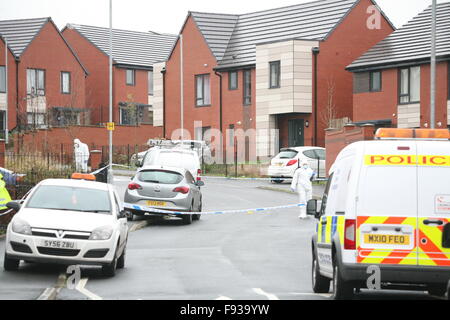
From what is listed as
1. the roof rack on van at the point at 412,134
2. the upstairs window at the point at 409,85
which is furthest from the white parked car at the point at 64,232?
the upstairs window at the point at 409,85

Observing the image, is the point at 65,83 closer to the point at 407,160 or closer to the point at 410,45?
the point at 410,45

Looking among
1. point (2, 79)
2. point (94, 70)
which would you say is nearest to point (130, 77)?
point (94, 70)

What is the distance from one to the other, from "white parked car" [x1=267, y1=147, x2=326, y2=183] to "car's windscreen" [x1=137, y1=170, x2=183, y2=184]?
15.0m

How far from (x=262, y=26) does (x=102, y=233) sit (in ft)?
142

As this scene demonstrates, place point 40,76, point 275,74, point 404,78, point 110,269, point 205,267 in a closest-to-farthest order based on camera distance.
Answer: point 110,269 → point 205,267 → point 404,78 → point 275,74 → point 40,76

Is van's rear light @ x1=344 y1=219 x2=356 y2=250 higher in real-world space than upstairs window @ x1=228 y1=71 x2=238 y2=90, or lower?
lower

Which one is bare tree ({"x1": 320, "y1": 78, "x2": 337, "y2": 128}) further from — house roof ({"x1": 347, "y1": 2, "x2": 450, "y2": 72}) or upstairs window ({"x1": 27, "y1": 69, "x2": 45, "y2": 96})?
upstairs window ({"x1": 27, "y1": 69, "x2": 45, "y2": 96})

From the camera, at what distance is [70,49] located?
6569 centimetres

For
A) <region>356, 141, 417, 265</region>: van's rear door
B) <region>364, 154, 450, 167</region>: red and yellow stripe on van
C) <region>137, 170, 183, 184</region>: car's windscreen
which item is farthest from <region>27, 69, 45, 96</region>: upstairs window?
<region>356, 141, 417, 265</region>: van's rear door

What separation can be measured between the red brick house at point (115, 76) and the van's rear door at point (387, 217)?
189ft

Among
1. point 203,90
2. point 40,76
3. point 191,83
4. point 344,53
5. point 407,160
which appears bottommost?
point 407,160

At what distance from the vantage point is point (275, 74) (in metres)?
52.2

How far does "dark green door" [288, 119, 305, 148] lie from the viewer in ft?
173

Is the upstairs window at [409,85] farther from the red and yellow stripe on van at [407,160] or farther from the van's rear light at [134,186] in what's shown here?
the red and yellow stripe on van at [407,160]
